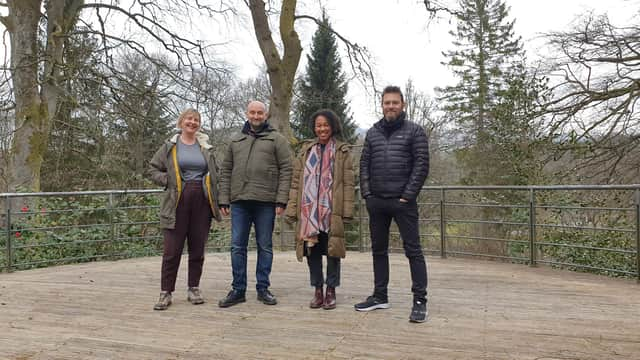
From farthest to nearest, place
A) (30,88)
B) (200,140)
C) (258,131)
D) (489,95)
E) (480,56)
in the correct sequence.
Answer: (480,56)
(489,95)
(30,88)
(200,140)
(258,131)

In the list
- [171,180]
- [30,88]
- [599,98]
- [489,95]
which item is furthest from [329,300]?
[489,95]

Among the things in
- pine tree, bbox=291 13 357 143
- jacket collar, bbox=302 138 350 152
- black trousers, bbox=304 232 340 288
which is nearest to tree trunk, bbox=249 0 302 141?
jacket collar, bbox=302 138 350 152

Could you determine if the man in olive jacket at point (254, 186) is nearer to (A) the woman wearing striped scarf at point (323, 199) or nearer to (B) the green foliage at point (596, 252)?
(A) the woman wearing striped scarf at point (323, 199)

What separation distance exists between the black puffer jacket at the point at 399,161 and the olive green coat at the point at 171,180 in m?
1.23

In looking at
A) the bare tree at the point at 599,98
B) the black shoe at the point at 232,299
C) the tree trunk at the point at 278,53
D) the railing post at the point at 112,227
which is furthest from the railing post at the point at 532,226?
the tree trunk at the point at 278,53

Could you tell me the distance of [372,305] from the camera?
3.77m

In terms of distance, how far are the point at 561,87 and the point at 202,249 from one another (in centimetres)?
624

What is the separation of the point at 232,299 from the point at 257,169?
1.03 metres

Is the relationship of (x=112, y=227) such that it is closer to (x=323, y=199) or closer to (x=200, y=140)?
(x=200, y=140)

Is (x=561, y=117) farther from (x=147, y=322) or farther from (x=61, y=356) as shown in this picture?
(x=61, y=356)

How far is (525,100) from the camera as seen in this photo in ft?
29.3

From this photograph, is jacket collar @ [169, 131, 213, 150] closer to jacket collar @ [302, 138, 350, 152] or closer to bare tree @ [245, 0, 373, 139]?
jacket collar @ [302, 138, 350, 152]

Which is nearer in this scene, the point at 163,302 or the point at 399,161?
the point at 399,161

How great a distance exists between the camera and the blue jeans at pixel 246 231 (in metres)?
3.96
